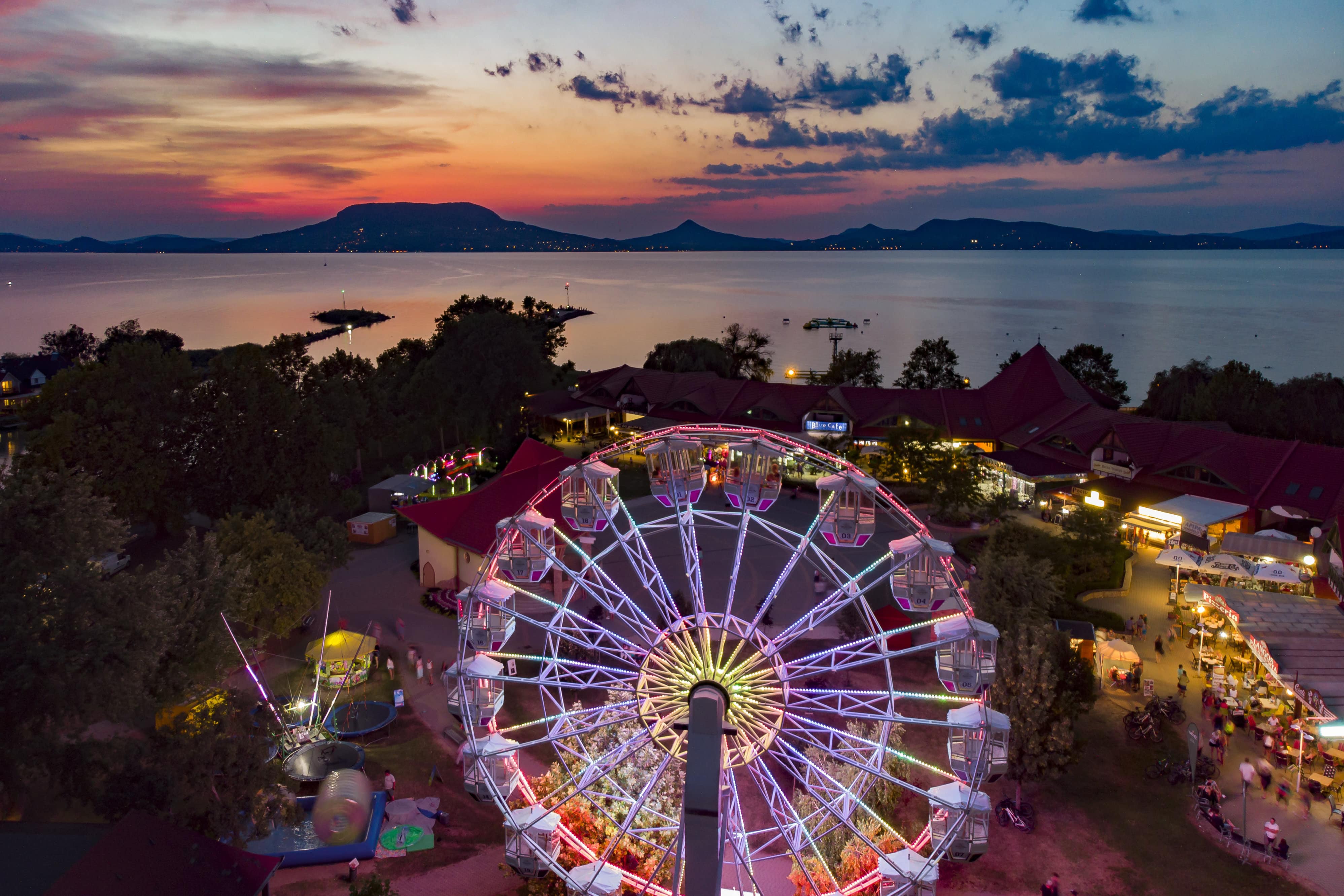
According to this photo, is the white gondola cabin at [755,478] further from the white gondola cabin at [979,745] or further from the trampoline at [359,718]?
the trampoline at [359,718]

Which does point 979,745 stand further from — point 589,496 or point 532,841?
Result: point 589,496

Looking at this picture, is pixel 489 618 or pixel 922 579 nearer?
pixel 922 579

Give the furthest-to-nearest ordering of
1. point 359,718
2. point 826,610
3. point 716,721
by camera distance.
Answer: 1. point 359,718
2. point 826,610
3. point 716,721

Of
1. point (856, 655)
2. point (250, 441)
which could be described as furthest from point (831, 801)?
point (250, 441)

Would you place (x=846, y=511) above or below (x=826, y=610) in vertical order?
above

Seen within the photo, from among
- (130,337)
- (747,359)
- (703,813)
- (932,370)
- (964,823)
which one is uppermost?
(703,813)

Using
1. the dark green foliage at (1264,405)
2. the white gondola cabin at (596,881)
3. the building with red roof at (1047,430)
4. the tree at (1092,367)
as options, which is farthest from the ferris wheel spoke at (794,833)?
the tree at (1092,367)

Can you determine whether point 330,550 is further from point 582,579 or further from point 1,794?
point 582,579
